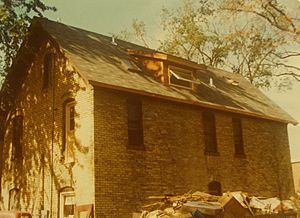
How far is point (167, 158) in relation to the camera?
1770 centimetres

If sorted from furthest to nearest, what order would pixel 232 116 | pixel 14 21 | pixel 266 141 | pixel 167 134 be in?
1. pixel 266 141
2. pixel 232 116
3. pixel 14 21
4. pixel 167 134

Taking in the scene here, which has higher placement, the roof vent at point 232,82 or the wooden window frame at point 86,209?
the roof vent at point 232,82

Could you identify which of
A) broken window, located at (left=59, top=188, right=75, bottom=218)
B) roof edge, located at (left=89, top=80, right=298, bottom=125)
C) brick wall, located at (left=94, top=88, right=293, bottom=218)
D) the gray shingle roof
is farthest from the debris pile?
the gray shingle roof

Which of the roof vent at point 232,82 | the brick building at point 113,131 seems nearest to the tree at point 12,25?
the brick building at point 113,131

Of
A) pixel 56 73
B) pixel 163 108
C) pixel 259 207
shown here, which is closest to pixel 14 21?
pixel 56 73

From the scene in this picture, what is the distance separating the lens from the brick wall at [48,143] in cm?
1582

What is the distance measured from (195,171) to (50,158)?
6.20 m

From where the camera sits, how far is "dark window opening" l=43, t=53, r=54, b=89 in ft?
61.1

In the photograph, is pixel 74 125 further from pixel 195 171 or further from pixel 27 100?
pixel 195 171

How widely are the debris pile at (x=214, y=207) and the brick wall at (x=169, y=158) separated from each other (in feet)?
3.27

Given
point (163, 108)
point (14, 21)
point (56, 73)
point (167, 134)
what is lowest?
point (167, 134)

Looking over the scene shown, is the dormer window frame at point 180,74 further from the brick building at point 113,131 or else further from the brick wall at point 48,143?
the brick wall at point 48,143

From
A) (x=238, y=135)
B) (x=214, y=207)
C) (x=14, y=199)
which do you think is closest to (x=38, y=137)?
(x=14, y=199)

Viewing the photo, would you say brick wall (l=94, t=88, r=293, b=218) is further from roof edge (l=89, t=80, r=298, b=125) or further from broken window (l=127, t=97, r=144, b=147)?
roof edge (l=89, t=80, r=298, b=125)
